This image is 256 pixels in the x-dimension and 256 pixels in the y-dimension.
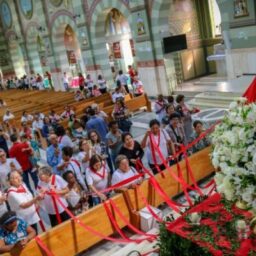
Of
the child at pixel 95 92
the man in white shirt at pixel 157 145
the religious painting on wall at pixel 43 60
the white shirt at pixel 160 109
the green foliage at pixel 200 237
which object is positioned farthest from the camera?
the religious painting on wall at pixel 43 60

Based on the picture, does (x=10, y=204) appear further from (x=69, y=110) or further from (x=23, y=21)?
(x=23, y=21)

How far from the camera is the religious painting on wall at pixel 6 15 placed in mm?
28147

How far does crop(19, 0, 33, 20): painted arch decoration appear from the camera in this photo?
970 inches

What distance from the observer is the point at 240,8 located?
12.2 m

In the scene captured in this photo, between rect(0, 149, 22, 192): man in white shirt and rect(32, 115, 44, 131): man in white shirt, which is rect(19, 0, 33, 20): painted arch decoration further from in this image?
rect(0, 149, 22, 192): man in white shirt

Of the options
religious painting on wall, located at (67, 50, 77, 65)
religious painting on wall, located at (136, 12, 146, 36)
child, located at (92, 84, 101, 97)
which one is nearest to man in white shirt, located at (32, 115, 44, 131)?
child, located at (92, 84, 101, 97)

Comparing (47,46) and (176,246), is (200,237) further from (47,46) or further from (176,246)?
(47,46)

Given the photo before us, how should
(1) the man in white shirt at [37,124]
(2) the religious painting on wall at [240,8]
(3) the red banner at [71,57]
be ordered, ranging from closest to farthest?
(1) the man in white shirt at [37,124], (2) the religious painting on wall at [240,8], (3) the red banner at [71,57]

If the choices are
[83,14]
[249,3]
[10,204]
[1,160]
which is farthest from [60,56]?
[10,204]

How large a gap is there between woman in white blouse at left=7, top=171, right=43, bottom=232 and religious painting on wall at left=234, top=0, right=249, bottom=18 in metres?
9.77

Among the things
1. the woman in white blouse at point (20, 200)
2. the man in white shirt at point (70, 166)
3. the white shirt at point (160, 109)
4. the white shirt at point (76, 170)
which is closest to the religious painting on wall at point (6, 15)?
the white shirt at point (160, 109)

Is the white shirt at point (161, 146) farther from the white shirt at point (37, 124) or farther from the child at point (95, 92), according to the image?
the child at point (95, 92)

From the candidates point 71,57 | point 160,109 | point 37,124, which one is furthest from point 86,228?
point 71,57

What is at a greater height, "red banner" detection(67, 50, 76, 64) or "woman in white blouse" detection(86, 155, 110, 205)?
"red banner" detection(67, 50, 76, 64)
